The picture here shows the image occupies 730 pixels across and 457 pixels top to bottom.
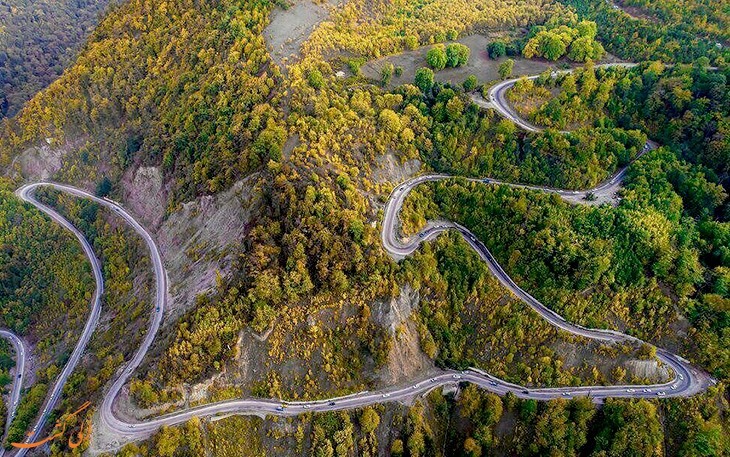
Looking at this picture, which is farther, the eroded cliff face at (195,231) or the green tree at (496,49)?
the green tree at (496,49)

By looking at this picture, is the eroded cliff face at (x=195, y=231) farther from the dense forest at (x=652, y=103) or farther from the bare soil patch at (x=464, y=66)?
the dense forest at (x=652, y=103)

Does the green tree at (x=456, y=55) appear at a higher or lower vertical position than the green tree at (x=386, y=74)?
lower

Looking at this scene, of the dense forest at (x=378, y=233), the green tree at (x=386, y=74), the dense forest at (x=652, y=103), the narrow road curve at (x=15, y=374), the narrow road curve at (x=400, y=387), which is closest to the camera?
the narrow road curve at (x=400, y=387)

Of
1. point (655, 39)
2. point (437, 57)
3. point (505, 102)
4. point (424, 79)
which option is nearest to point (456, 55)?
point (437, 57)

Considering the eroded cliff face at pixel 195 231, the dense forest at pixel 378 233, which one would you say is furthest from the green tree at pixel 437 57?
the eroded cliff face at pixel 195 231

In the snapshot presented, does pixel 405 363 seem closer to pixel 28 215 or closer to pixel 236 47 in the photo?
pixel 236 47

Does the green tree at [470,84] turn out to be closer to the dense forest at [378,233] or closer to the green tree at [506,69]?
the dense forest at [378,233]

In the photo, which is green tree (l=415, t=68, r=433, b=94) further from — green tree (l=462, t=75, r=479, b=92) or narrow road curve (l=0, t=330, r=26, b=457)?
narrow road curve (l=0, t=330, r=26, b=457)

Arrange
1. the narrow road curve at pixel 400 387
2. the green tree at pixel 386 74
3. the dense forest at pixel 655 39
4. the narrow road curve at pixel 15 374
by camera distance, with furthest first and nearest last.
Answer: the dense forest at pixel 655 39 → the green tree at pixel 386 74 → the narrow road curve at pixel 15 374 → the narrow road curve at pixel 400 387

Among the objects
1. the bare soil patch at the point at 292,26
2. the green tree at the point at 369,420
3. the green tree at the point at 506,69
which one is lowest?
the green tree at the point at 369,420

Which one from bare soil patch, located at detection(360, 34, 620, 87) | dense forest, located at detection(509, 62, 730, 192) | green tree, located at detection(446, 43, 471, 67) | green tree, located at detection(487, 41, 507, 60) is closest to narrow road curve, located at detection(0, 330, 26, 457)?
bare soil patch, located at detection(360, 34, 620, 87)
